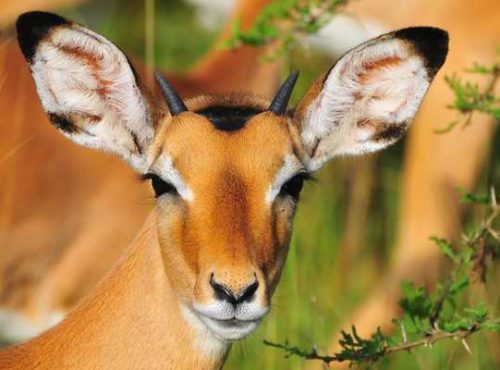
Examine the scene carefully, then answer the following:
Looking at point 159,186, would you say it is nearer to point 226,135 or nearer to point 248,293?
point 226,135

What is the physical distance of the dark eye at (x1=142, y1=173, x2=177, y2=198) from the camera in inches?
210

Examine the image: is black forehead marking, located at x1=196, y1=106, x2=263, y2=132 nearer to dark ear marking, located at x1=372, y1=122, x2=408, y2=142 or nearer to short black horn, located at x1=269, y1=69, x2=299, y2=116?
short black horn, located at x1=269, y1=69, x2=299, y2=116

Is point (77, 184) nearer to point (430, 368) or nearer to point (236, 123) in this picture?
point (430, 368)

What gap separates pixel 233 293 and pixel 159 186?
1.95 ft

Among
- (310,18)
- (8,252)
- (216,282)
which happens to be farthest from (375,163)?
(216,282)

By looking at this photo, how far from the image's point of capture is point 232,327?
16.9 feet

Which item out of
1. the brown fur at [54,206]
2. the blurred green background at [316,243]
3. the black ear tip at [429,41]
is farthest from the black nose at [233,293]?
A: the brown fur at [54,206]

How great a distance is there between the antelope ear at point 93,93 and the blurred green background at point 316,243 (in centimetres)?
75

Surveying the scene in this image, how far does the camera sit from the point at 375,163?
10648mm

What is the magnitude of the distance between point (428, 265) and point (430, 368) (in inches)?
71.3

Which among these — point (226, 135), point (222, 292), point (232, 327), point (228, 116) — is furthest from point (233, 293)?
point (228, 116)

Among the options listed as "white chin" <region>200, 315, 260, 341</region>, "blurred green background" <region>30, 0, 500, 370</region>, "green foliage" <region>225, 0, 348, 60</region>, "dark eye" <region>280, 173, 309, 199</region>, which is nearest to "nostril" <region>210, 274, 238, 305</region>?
"white chin" <region>200, 315, 260, 341</region>

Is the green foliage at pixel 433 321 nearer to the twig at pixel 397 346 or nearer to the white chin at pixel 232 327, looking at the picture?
the twig at pixel 397 346

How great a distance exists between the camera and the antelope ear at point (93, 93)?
546 cm
